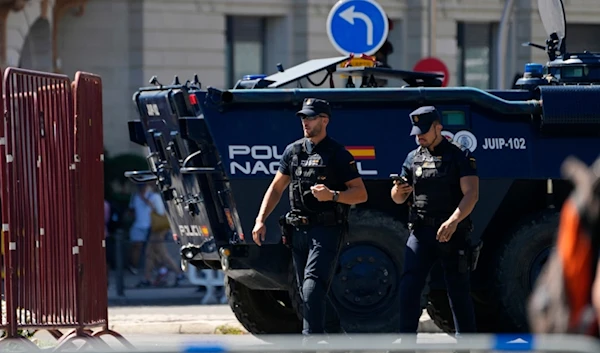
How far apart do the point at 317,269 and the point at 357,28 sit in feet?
18.4

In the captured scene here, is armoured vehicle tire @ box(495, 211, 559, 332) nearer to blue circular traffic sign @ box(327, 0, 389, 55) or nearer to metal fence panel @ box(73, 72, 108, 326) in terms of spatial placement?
metal fence panel @ box(73, 72, 108, 326)

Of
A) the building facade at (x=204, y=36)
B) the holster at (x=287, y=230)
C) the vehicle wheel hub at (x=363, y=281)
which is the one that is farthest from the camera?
the building facade at (x=204, y=36)

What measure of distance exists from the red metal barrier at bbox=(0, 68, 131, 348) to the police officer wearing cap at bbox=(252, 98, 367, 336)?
1.39m

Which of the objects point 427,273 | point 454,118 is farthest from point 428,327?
point 427,273

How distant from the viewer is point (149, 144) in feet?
34.9

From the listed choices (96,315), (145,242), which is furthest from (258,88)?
(145,242)

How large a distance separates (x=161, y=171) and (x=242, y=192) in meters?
0.86

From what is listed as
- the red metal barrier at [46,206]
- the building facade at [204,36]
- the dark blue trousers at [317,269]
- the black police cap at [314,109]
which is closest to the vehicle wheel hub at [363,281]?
the dark blue trousers at [317,269]

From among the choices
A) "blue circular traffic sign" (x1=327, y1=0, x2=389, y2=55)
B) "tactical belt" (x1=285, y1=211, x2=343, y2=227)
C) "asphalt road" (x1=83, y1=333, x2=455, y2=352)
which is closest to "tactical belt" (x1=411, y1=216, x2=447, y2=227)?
"tactical belt" (x1=285, y1=211, x2=343, y2=227)

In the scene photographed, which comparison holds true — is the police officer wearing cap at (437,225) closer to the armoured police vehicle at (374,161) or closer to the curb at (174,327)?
the armoured police vehicle at (374,161)

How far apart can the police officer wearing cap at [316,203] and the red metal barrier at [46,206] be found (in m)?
1.39

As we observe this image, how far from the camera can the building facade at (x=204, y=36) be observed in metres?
24.1

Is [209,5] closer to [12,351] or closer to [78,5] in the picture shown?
[78,5]

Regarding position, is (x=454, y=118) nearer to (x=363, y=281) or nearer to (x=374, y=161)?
(x=374, y=161)
